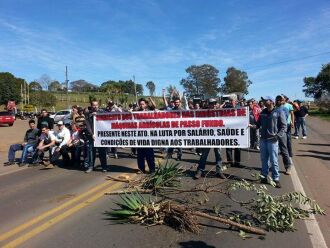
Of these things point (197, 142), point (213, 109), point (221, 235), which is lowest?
point (221, 235)

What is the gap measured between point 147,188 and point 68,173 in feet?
11.1

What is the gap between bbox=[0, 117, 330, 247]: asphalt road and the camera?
521 centimetres

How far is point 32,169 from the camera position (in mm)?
11711

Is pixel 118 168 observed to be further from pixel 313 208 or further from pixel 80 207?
pixel 313 208

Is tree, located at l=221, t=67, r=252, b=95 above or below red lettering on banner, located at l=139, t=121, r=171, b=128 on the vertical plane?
above

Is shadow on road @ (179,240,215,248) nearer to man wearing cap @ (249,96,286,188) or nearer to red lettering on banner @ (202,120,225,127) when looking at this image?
man wearing cap @ (249,96,286,188)

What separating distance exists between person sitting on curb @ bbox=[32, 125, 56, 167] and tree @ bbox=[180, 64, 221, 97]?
243ft

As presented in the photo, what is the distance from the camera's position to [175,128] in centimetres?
1009

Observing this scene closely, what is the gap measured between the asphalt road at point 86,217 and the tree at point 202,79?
76196mm

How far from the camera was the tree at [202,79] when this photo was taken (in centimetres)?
8650

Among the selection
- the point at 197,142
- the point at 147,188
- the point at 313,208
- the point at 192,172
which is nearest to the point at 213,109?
the point at 197,142

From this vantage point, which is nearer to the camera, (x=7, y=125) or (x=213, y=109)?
(x=213, y=109)

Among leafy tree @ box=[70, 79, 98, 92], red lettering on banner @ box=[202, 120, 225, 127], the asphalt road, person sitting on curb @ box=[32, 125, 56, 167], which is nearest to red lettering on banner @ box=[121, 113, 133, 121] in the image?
the asphalt road

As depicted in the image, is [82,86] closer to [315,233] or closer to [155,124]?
[155,124]
